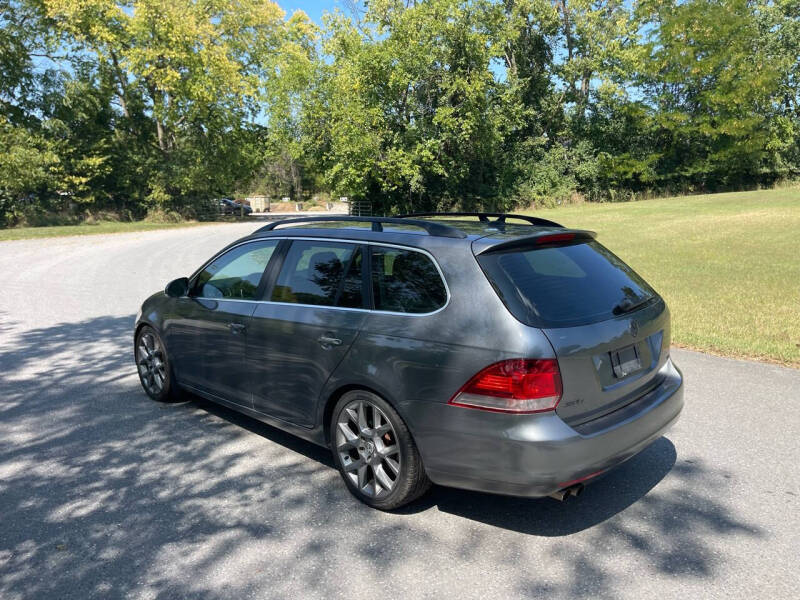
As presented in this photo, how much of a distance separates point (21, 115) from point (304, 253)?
3595 centimetres

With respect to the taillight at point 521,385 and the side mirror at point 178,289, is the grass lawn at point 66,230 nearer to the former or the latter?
the side mirror at point 178,289

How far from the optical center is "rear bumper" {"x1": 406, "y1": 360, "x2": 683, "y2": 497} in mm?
2865

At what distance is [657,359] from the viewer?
364 centimetres

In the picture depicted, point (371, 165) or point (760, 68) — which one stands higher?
point (760, 68)

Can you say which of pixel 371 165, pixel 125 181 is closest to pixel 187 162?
pixel 125 181

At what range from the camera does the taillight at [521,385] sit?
2875 mm

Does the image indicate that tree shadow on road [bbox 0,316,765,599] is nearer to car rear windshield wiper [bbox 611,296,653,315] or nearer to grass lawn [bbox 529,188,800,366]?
car rear windshield wiper [bbox 611,296,653,315]

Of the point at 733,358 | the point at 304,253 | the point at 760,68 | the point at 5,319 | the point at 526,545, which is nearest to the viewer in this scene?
the point at 526,545

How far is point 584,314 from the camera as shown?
3186 millimetres

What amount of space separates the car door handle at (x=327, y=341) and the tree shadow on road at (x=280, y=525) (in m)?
0.93

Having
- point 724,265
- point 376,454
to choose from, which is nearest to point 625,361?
point 376,454

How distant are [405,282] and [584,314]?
1014 millimetres

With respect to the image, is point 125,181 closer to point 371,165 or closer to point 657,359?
point 371,165

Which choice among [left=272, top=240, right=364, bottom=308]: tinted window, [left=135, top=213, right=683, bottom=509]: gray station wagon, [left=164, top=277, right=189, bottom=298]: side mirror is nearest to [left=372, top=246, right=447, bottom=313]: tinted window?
[left=135, top=213, right=683, bottom=509]: gray station wagon
